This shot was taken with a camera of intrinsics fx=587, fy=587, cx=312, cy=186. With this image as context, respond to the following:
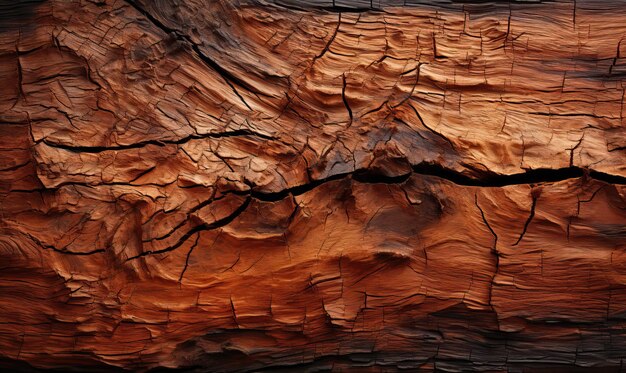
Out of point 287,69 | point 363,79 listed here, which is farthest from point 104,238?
point 363,79

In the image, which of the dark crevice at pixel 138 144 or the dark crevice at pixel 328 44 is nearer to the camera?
the dark crevice at pixel 138 144

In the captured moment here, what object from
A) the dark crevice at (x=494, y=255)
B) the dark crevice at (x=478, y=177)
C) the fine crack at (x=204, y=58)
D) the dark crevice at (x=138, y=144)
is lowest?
the dark crevice at (x=494, y=255)

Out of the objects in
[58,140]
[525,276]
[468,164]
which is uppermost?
[58,140]

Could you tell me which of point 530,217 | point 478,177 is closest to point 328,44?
point 478,177

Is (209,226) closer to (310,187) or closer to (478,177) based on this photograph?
(310,187)

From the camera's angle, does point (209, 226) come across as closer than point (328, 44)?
Yes

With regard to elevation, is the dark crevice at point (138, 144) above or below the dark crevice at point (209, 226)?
above

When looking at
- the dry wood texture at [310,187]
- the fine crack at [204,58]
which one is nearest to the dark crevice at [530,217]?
the dry wood texture at [310,187]

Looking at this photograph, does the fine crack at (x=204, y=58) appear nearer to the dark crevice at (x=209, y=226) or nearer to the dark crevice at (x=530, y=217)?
the dark crevice at (x=209, y=226)

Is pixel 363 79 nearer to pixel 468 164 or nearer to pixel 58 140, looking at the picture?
pixel 468 164
